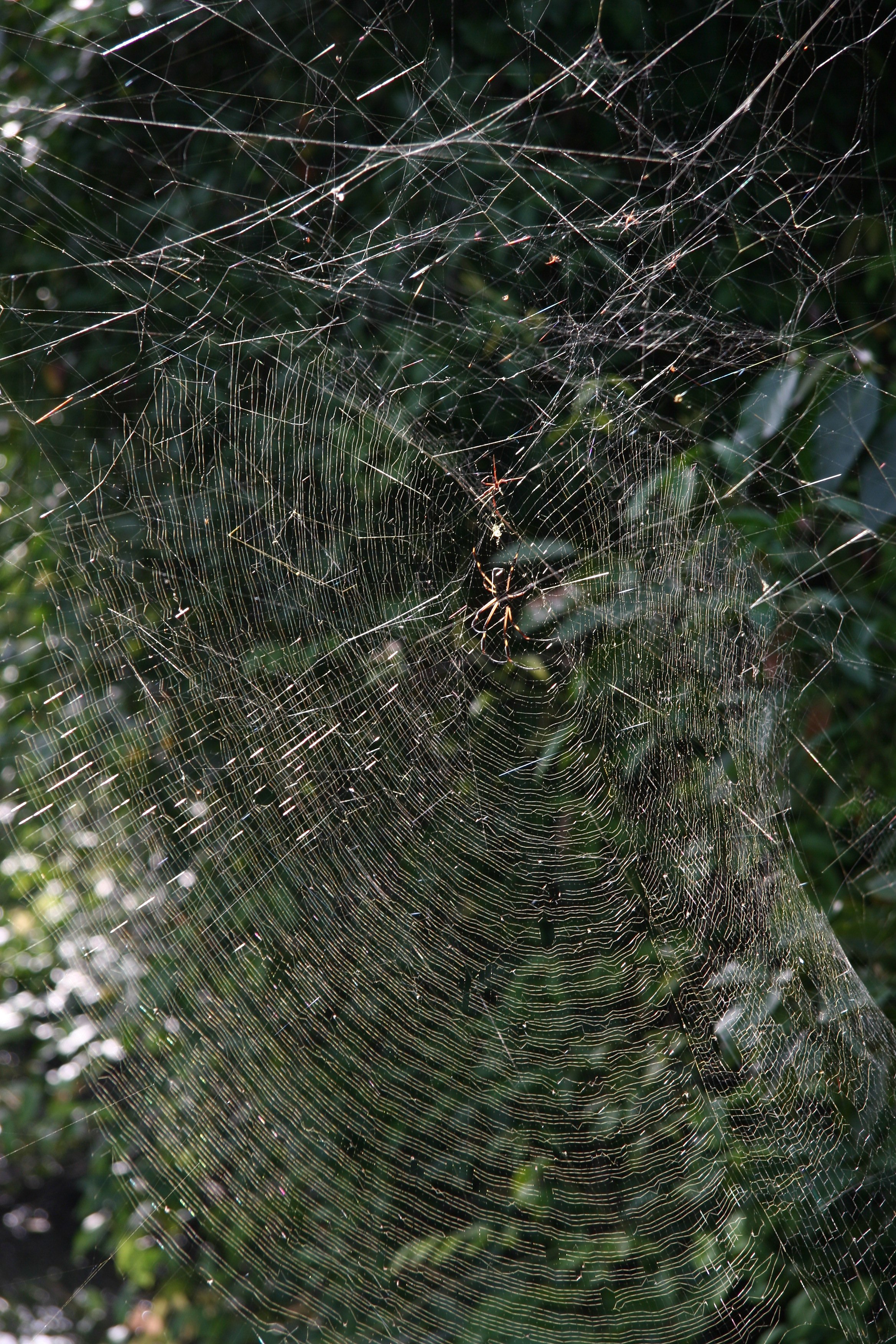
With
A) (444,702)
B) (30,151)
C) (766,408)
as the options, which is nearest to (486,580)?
(444,702)

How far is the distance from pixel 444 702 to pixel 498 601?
21 centimetres

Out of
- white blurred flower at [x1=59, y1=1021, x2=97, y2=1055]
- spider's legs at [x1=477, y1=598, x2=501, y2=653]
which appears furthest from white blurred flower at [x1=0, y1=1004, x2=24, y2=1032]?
spider's legs at [x1=477, y1=598, x2=501, y2=653]

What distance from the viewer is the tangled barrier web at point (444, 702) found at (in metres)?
1.36

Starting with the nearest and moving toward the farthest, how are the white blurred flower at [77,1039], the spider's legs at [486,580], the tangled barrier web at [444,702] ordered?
1. the tangled barrier web at [444,702]
2. the spider's legs at [486,580]
3. the white blurred flower at [77,1039]

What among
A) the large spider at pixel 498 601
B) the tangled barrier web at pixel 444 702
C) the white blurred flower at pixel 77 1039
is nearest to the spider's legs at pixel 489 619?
the large spider at pixel 498 601

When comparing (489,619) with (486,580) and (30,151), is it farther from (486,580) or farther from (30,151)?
(30,151)

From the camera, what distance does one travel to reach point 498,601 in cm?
164

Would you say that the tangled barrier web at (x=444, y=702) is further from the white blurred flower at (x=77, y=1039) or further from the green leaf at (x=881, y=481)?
the white blurred flower at (x=77, y=1039)

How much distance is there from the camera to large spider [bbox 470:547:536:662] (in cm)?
163

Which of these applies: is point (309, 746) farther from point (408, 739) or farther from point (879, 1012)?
point (879, 1012)

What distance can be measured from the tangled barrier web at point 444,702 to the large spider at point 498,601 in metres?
0.07

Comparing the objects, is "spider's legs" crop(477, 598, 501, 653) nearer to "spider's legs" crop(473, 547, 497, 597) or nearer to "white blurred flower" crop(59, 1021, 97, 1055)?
"spider's legs" crop(473, 547, 497, 597)

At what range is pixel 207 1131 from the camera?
1.41m

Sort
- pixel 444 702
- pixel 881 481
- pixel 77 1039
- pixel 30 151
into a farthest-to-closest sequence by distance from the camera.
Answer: pixel 77 1039
pixel 30 151
pixel 444 702
pixel 881 481
